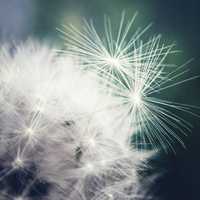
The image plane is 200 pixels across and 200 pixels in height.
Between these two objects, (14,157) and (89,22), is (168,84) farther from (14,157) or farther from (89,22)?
(14,157)

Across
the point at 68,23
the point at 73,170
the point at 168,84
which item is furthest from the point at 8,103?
the point at 168,84

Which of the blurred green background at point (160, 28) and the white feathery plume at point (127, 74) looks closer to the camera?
the white feathery plume at point (127, 74)

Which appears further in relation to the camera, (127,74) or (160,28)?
(160,28)

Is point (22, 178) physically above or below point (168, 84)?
below

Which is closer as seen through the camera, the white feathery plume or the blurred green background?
the white feathery plume

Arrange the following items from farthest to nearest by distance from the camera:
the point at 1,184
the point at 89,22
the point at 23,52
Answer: the point at 89,22
the point at 23,52
the point at 1,184

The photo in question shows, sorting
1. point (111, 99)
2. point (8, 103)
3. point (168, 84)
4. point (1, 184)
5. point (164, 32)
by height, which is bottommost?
point (1, 184)

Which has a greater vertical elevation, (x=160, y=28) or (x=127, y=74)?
(x=160, y=28)

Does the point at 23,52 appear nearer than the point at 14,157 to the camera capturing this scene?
No
